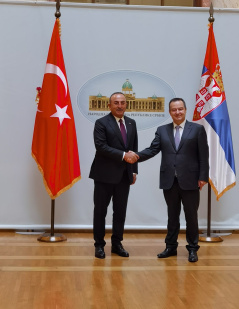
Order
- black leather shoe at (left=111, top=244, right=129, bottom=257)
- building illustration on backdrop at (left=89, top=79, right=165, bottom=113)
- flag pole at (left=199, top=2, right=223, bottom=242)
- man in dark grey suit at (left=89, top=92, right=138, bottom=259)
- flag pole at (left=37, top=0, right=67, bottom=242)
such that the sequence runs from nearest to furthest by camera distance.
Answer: man in dark grey suit at (left=89, top=92, right=138, bottom=259), black leather shoe at (left=111, top=244, right=129, bottom=257), flag pole at (left=37, top=0, right=67, bottom=242), flag pole at (left=199, top=2, right=223, bottom=242), building illustration on backdrop at (left=89, top=79, right=165, bottom=113)

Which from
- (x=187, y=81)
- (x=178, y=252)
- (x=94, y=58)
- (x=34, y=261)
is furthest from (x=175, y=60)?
(x=34, y=261)

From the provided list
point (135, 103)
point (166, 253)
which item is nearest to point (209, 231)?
point (166, 253)

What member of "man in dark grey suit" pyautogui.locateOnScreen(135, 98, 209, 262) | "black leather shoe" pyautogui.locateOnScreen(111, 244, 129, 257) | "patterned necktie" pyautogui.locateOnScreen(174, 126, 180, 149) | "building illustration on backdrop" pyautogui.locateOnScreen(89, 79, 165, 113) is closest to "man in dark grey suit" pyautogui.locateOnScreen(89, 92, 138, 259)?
"black leather shoe" pyautogui.locateOnScreen(111, 244, 129, 257)

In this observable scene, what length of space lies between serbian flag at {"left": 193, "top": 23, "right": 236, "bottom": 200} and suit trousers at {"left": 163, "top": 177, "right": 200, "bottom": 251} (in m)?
1.11

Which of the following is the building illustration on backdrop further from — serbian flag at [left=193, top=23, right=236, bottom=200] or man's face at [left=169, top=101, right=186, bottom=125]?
man's face at [left=169, top=101, right=186, bottom=125]

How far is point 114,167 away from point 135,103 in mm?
1615

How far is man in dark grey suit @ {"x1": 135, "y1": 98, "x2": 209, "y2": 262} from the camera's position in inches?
188

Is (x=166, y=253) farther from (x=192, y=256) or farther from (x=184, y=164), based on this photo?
(x=184, y=164)

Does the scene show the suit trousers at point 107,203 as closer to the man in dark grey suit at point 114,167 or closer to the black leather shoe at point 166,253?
the man in dark grey suit at point 114,167

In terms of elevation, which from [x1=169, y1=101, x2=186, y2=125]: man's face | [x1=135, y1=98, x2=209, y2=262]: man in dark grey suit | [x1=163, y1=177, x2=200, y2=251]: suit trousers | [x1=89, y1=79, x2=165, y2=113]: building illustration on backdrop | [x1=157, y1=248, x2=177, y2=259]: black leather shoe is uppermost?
[x1=89, y1=79, x2=165, y2=113]: building illustration on backdrop

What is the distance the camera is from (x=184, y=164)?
15.7 ft

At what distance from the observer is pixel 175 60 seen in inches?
248

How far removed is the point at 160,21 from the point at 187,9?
1.14 feet

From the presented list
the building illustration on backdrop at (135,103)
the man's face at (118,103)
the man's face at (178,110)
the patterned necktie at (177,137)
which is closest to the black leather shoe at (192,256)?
the patterned necktie at (177,137)
